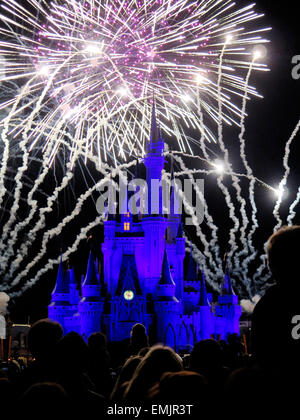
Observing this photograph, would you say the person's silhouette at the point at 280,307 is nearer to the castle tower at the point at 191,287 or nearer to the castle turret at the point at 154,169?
the castle turret at the point at 154,169

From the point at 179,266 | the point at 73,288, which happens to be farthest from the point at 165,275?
the point at 73,288

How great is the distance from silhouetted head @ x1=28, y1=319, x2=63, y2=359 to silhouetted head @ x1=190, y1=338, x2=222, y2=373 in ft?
6.23

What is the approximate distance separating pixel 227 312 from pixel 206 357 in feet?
234

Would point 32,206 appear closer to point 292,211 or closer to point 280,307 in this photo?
point 292,211

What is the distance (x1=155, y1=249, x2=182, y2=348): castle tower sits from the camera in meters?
72.6

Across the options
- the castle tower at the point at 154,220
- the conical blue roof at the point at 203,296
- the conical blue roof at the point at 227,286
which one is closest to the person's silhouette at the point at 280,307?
the castle tower at the point at 154,220

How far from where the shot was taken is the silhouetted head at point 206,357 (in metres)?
9.01

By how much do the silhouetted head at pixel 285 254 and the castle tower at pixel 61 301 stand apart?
7013 centimetres

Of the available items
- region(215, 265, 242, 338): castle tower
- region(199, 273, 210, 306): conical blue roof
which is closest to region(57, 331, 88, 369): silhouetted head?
region(199, 273, 210, 306): conical blue roof

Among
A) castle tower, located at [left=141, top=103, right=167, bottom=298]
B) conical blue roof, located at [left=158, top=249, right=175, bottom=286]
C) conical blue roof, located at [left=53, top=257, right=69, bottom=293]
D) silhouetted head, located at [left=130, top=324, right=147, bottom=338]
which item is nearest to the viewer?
silhouetted head, located at [left=130, top=324, right=147, bottom=338]

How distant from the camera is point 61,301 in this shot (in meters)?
76.7

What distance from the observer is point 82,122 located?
1762 inches

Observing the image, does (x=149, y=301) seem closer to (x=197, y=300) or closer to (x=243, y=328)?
(x=197, y=300)

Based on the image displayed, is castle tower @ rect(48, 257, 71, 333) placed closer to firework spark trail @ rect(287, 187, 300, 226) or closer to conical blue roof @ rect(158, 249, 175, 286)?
conical blue roof @ rect(158, 249, 175, 286)
